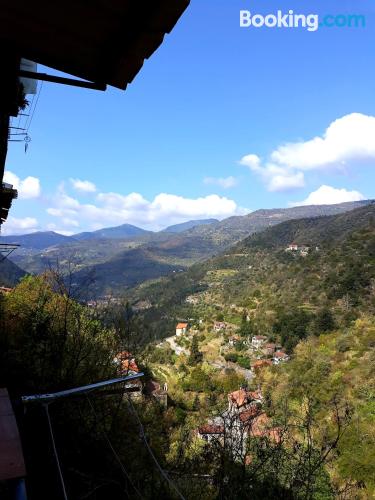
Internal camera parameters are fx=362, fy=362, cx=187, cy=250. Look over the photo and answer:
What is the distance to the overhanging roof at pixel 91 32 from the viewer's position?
1.44 metres

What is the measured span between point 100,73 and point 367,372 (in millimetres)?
36093

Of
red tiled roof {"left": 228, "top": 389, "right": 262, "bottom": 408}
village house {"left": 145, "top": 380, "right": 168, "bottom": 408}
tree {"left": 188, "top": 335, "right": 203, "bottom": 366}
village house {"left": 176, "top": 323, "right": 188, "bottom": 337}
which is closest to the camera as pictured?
red tiled roof {"left": 228, "top": 389, "right": 262, "bottom": 408}

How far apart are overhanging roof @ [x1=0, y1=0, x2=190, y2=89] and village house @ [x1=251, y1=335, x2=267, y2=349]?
59.8 meters

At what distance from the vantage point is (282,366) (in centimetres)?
4525

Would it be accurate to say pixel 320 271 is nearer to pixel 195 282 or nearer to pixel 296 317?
pixel 296 317

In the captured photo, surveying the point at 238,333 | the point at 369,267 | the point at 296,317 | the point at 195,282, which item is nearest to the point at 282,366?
the point at 296,317

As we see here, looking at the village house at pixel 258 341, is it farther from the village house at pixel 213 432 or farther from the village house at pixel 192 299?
the village house at pixel 213 432

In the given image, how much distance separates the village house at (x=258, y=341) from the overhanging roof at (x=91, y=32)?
2354 inches

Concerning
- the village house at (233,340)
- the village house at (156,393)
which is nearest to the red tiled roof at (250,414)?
the village house at (156,393)

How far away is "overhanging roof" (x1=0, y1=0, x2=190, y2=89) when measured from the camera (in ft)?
4.71

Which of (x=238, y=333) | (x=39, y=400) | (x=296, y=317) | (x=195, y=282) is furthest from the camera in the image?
(x=195, y=282)

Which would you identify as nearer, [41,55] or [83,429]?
[41,55]

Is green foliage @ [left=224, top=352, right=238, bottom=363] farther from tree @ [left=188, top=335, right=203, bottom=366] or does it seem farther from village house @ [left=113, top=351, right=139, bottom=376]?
village house @ [left=113, top=351, right=139, bottom=376]

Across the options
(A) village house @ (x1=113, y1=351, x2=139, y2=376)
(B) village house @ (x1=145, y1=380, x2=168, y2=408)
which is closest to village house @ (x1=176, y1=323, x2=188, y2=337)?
(B) village house @ (x1=145, y1=380, x2=168, y2=408)
